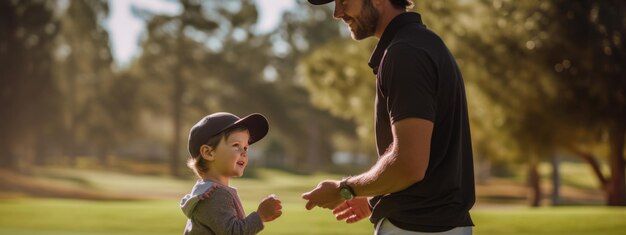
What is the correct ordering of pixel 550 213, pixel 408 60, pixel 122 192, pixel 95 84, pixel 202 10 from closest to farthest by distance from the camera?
pixel 408 60
pixel 550 213
pixel 122 192
pixel 202 10
pixel 95 84

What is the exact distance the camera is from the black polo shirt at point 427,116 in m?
3.00

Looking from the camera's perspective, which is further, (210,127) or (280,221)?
(280,221)

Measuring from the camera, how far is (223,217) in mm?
3592

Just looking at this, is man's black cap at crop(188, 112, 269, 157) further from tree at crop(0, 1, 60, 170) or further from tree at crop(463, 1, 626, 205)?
tree at crop(0, 1, 60, 170)

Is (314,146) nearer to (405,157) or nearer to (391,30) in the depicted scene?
(391,30)

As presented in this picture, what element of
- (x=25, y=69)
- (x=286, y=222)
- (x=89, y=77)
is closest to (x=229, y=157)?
(x=286, y=222)

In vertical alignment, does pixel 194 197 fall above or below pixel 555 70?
below

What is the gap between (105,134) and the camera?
6344cm

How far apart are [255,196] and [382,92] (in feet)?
123

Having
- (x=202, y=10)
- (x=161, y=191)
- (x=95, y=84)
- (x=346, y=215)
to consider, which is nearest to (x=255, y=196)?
(x=161, y=191)

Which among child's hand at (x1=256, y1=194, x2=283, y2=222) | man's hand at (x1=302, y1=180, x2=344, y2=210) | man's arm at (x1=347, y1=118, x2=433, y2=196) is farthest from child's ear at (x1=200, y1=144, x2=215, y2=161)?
man's arm at (x1=347, y1=118, x2=433, y2=196)

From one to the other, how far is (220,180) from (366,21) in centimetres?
101

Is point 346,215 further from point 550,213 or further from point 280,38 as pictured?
point 280,38

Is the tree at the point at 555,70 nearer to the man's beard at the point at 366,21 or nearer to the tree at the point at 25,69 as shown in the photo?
the man's beard at the point at 366,21
